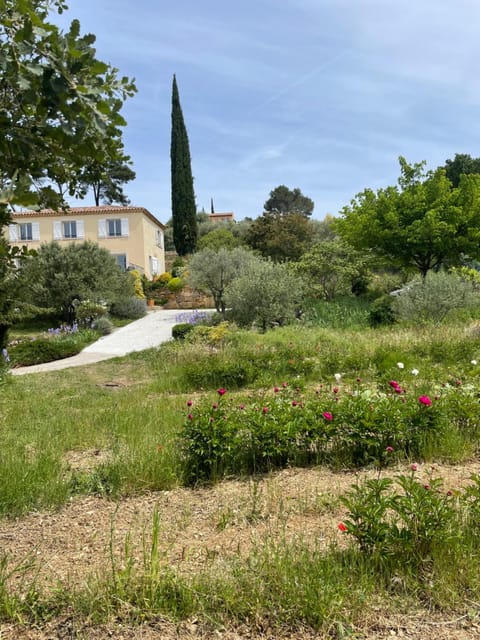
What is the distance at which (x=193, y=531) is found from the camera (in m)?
2.45

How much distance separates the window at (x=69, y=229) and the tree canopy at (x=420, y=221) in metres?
A: 17.9

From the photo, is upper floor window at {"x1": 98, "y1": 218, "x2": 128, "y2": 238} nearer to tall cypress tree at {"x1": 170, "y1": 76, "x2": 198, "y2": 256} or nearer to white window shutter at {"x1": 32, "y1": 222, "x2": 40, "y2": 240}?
white window shutter at {"x1": 32, "y1": 222, "x2": 40, "y2": 240}

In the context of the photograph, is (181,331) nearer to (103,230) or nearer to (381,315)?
(381,315)

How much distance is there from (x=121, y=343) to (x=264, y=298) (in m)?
4.60

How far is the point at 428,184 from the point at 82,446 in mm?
17536

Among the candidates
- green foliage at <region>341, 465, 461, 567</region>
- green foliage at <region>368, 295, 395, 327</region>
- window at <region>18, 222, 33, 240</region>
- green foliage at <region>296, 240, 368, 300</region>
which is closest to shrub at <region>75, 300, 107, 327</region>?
green foliage at <region>296, 240, 368, 300</region>

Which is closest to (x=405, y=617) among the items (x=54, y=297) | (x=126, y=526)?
(x=126, y=526)

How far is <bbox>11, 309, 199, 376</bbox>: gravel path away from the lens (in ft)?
36.0

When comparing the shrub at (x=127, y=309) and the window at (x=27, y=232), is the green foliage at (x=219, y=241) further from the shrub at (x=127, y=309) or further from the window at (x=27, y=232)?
the shrub at (x=127, y=309)

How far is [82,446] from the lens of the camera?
13.3 ft

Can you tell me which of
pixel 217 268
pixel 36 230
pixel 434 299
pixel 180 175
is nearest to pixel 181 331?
pixel 217 268

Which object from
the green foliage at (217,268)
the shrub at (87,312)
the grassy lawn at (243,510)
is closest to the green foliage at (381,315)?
the green foliage at (217,268)

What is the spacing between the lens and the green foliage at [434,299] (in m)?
12.0

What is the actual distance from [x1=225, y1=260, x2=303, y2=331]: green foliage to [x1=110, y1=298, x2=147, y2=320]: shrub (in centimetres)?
789
